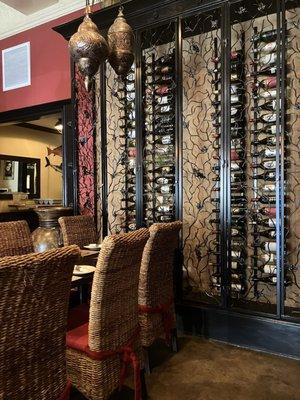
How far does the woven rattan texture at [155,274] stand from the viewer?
2.16 meters

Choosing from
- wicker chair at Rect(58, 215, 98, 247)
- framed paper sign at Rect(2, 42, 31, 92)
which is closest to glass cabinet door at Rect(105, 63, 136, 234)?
wicker chair at Rect(58, 215, 98, 247)

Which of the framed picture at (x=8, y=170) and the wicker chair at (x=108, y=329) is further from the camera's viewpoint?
the framed picture at (x=8, y=170)

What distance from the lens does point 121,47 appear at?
2.44 m

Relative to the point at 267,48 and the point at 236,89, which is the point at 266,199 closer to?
the point at 236,89

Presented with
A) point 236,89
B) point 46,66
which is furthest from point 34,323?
point 46,66

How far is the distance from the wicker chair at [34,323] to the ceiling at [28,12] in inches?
147

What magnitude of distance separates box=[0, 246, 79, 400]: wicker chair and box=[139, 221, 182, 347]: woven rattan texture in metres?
0.87

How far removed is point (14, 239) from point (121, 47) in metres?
1.66

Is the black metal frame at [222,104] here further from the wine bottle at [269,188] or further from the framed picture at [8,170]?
the framed picture at [8,170]

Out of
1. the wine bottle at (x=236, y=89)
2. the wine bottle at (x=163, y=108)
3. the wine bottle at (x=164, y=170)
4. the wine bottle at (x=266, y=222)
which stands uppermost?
the wine bottle at (x=236, y=89)

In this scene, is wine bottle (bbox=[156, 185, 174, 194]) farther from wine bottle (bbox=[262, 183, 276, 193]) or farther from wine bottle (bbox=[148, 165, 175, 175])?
wine bottle (bbox=[262, 183, 276, 193])

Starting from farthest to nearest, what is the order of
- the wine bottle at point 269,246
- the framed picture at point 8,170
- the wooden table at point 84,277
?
the framed picture at point 8,170 → the wine bottle at point 269,246 → the wooden table at point 84,277

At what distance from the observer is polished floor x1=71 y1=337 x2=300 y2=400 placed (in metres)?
2.04

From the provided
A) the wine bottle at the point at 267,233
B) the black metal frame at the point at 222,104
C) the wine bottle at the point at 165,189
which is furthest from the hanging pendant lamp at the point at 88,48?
the wine bottle at the point at 267,233
